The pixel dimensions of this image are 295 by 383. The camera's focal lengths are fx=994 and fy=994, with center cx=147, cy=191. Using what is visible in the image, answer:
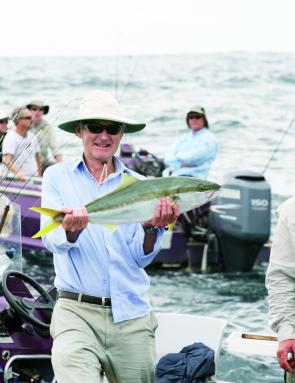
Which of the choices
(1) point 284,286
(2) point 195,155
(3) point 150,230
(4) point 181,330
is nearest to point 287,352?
(1) point 284,286

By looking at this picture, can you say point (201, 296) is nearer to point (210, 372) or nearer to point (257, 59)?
point (210, 372)

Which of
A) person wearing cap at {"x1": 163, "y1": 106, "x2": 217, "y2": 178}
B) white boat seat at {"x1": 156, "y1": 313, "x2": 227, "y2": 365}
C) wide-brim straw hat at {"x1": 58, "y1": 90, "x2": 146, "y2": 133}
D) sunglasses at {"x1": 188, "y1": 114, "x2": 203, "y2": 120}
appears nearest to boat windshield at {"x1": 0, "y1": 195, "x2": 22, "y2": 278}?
wide-brim straw hat at {"x1": 58, "y1": 90, "x2": 146, "y2": 133}

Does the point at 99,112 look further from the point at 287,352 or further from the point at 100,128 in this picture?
the point at 287,352

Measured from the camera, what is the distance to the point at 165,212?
4254 mm

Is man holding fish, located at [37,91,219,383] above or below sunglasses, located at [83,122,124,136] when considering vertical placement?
below

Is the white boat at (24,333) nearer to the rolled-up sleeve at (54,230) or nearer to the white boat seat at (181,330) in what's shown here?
the white boat seat at (181,330)

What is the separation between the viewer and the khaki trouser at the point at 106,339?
4555 millimetres

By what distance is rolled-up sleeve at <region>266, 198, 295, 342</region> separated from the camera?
4.56m

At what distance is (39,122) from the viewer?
13469 millimetres

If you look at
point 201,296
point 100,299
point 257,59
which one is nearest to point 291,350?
point 100,299

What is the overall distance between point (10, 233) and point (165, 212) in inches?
64.5

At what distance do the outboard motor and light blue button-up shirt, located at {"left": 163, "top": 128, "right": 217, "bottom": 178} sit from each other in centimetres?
74

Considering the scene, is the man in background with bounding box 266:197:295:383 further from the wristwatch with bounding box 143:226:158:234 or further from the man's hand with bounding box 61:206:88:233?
the man's hand with bounding box 61:206:88:233

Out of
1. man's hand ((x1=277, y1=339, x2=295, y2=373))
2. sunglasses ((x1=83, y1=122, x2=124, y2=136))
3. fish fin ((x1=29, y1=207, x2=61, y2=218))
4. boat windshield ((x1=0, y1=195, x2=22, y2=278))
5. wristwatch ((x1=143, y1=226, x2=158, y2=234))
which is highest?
sunglasses ((x1=83, y1=122, x2=124, y2=136))
